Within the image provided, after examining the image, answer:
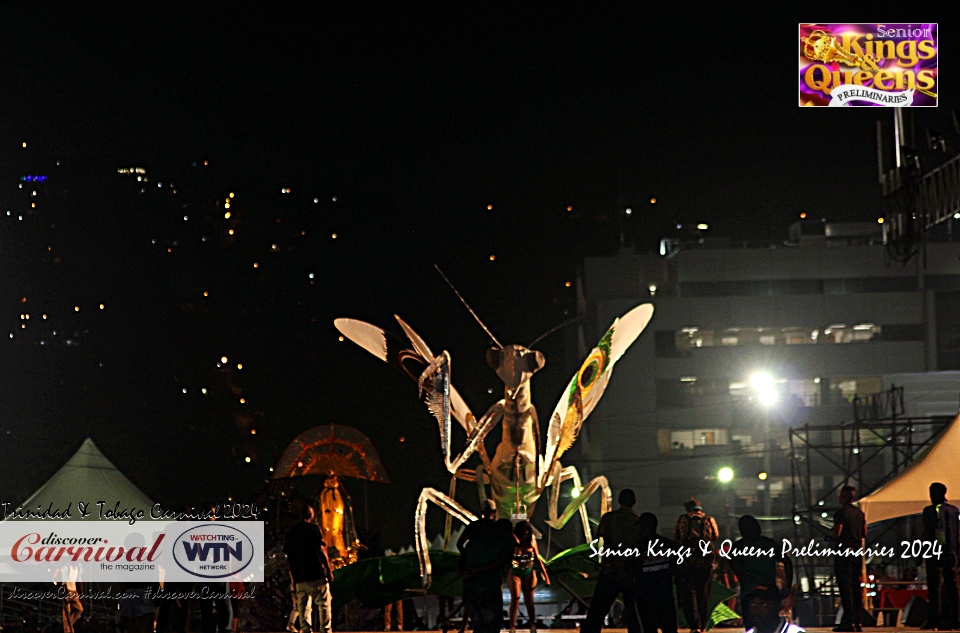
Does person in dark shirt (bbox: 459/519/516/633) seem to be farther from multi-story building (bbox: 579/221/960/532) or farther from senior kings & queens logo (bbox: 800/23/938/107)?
multi-story building (bbox: 579/221/960/532)

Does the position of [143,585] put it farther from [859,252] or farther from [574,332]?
[574,332]

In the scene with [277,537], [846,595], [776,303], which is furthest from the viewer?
[776,303]

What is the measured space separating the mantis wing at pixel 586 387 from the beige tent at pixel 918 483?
146 inches

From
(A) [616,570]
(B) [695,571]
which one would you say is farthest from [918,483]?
(A) [616,570]

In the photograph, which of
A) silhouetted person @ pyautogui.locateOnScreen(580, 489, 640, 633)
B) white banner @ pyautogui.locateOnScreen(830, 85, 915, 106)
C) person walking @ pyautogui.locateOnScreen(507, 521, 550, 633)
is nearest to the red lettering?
person walking @ pyautogui.locateOnScreen(507, 521, 550, 633)

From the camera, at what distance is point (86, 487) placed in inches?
749

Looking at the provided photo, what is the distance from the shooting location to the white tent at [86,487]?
1889 cm

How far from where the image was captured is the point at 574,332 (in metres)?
64.3

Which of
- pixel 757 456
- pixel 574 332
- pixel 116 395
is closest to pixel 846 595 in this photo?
pixel 116 395

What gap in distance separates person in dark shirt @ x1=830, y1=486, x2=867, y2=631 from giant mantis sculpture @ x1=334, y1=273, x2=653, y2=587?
129 inches

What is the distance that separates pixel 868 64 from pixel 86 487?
12989 millimetres

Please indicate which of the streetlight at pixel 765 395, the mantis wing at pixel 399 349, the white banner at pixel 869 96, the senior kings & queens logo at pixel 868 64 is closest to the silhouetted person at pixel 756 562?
the mantis wing at pixel 399 349

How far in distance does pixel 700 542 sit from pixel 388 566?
4.63 m

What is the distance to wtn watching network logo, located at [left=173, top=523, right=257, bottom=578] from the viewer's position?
13.5 metres
